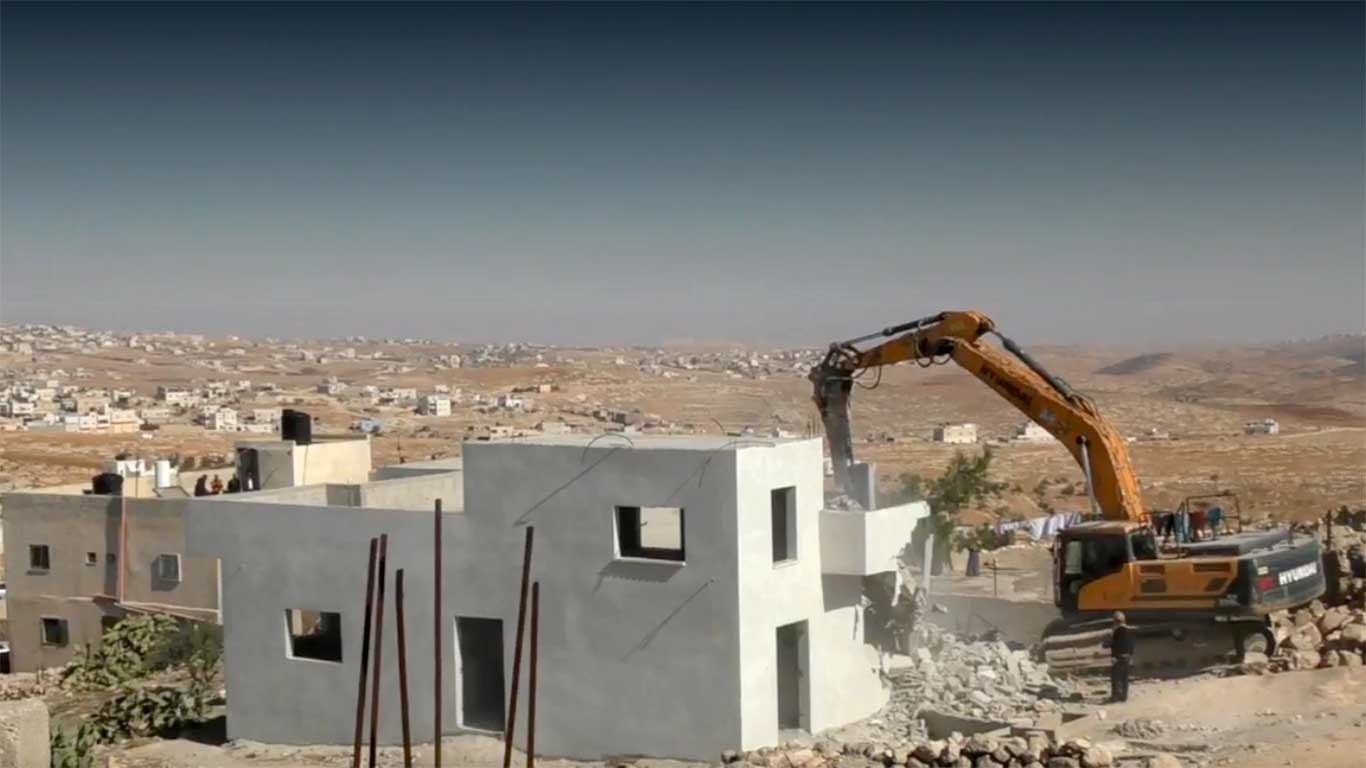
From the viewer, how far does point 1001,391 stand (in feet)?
75.1

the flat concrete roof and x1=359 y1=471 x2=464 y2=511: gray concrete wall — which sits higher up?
the flat concrete roof

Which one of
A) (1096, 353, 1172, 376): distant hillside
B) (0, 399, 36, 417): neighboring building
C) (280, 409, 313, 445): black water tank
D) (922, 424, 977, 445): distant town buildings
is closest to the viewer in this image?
(280, 409, 313, 445): black water tank

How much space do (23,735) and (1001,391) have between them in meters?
16.6

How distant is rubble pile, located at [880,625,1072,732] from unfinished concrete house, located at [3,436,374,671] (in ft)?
45.4

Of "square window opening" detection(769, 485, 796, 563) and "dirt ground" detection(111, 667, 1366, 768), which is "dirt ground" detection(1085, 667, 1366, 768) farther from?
"square window opening" detection(769, 485, 796, 563)

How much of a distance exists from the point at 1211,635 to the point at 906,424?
8340 centimetres

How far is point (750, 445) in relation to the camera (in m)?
18.2

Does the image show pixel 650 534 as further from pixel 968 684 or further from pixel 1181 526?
pixel 1181 526

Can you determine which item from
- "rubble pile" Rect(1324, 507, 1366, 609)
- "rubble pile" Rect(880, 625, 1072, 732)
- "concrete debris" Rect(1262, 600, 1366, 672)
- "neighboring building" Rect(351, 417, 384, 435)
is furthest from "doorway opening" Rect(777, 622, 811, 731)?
"neighboring building" Rect(351, 417, 384, 435)

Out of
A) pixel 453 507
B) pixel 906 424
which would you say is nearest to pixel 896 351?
pixel 453 507

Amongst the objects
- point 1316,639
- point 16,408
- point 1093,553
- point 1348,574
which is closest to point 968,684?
point 1093,553

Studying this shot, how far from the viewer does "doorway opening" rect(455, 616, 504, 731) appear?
64.8 feet

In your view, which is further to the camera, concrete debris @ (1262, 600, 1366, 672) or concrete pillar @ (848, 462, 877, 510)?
concrete pillar @ (848, 462, 877, 510)

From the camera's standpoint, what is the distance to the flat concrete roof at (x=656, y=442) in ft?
60.0
